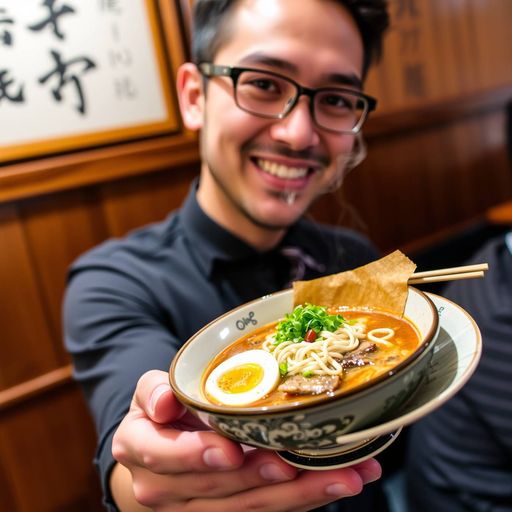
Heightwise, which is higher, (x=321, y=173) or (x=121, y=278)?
(x=321, y=173)

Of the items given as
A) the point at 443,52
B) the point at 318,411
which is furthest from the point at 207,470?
the point at 443,52

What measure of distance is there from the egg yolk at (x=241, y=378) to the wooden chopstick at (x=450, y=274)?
1.01 ft

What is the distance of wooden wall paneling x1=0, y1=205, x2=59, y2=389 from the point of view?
196 centimetres

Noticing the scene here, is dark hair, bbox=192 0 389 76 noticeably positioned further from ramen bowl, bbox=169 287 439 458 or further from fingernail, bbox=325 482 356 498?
fingernail, bbox=325 482 356 498

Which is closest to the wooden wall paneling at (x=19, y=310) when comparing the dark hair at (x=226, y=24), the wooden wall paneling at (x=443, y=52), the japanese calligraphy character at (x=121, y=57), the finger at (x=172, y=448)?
the japanese calligraphy character at (x=121, y=57)

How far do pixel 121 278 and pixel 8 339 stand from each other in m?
0.80

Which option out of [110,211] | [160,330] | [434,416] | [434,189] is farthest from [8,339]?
[434,189]

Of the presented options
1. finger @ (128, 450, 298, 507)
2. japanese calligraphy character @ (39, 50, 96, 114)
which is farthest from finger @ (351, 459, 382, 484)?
japanese calligraphy character @ (39, 50, 96, 114)

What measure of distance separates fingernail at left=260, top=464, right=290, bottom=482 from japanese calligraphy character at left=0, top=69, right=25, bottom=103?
1.82 meters

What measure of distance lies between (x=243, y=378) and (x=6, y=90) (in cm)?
173

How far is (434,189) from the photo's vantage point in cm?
350

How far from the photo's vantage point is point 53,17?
1923 millimetres

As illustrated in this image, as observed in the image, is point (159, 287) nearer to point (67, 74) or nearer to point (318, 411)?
point (318, 411)

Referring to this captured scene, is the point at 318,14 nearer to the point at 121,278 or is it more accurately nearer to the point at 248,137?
the point at 248,137
